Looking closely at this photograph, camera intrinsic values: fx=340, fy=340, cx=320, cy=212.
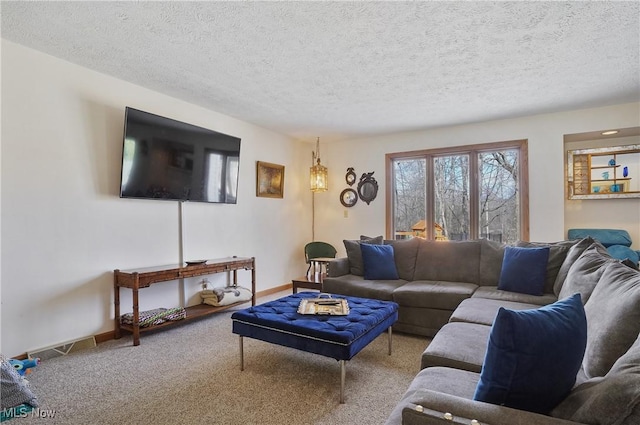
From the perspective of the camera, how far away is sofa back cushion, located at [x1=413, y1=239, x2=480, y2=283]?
11.6ft

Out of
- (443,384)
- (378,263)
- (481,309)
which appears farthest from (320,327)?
(378,263)

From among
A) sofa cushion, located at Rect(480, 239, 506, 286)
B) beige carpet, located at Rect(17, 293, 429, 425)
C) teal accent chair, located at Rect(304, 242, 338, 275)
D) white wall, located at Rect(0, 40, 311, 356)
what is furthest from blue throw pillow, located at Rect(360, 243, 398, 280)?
white wall, located at Rect(0, 40, 311, 356)

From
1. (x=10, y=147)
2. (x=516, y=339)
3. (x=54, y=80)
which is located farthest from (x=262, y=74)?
(x=516, y=339)

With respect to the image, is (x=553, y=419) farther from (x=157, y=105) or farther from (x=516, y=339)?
(x=157, y=105)

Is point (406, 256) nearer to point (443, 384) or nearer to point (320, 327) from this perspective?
point (320, 327)

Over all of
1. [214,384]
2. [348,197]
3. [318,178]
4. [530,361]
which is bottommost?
[214,384]

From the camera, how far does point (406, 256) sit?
385cm

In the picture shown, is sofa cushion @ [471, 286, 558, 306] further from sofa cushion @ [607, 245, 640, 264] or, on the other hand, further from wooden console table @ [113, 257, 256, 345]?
wooden console table @ [113, 257, 256, 345]

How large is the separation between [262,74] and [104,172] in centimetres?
172

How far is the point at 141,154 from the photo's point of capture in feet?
10.6

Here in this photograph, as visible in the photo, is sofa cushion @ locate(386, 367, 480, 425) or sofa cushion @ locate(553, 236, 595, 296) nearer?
sofa cushion @ locate(386, 367, 480, 425)

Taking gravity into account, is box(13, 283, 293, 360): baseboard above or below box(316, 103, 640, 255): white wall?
below

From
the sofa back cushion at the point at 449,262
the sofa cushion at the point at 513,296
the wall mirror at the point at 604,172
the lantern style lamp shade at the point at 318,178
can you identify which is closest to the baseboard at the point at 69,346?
the sofa back cushion at the point at 449,262

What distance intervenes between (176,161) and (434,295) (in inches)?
114
